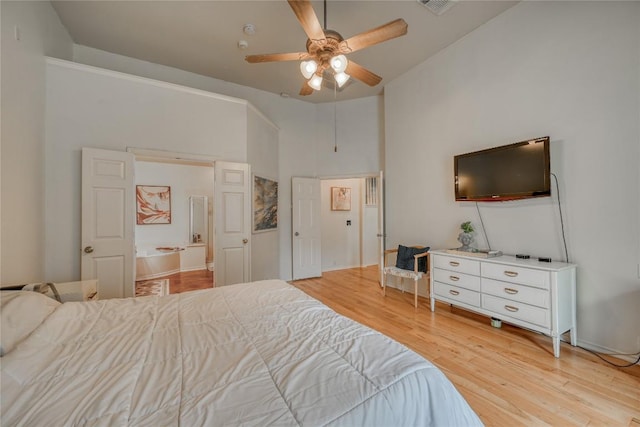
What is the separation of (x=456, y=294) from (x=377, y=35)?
2.73 metres

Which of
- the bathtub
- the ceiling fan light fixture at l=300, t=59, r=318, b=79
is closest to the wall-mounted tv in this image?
the ceiling fan light fixture at l=300, t=59, r=318, b=79

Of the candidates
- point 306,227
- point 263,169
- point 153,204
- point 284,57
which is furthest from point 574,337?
point 153,204

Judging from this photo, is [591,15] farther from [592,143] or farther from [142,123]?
[142,123]

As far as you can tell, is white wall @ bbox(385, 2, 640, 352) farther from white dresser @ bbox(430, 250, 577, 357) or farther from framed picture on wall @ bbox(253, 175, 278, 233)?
framed picture on wall @ bbox(253, 175, 278, 233)

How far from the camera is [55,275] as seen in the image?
109 inches

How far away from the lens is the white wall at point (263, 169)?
4062 millimetres

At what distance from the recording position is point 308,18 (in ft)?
5.93

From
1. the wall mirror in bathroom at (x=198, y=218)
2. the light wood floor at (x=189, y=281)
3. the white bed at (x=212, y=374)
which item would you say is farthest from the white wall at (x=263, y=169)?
the white bed at (x=212, y=374)

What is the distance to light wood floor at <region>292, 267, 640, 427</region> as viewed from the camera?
1.61 meters

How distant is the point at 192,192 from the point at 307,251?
343cm

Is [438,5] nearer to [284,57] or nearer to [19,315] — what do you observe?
[284,57]

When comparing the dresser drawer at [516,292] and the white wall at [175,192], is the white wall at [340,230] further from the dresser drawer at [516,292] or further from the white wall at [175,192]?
the dresser drawer at [516,292]

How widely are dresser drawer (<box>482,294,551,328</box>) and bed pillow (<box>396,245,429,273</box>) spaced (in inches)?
35.0

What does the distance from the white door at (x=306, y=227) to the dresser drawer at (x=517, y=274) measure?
3081 millimetres
